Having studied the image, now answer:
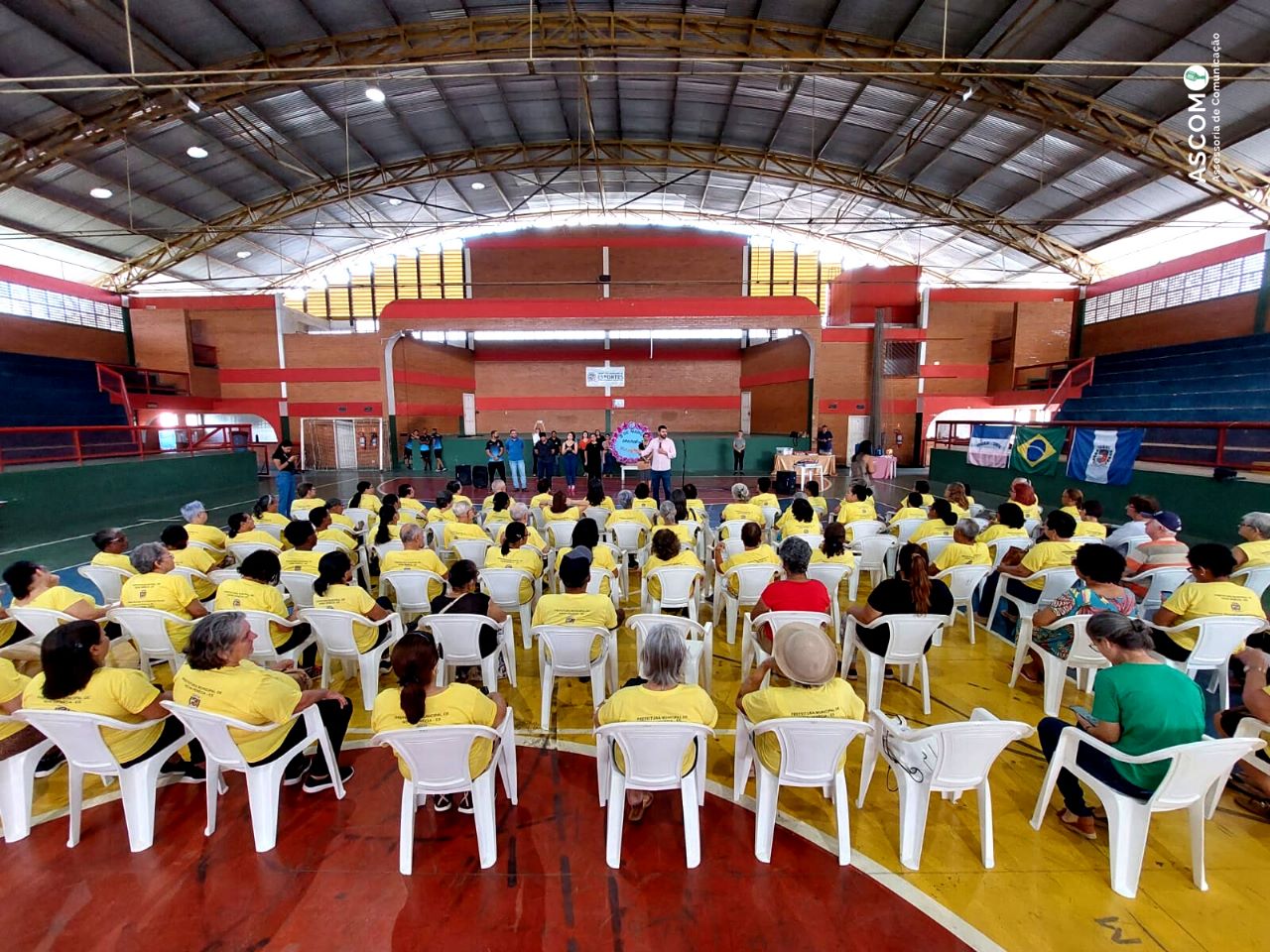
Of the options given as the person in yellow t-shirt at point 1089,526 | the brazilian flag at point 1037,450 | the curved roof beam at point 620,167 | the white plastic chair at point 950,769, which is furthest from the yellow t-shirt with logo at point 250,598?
the curved roof beam at point 620,167

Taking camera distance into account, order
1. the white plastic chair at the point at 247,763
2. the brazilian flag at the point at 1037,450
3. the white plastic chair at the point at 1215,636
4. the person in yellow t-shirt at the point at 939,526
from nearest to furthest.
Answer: the white plastic chair at the point at 247,763
the white plastic chair at the point at 1215,636
the person in yellow t-shirt at the point at 939,526
the brazilian flag at the point at 1037,450

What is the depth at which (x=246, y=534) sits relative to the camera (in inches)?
196

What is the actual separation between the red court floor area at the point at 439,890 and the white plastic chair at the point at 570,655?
728mm

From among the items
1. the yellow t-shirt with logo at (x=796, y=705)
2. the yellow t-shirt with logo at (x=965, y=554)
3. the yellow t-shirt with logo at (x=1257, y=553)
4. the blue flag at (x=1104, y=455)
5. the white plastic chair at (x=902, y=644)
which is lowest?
the white plastic chair at (x=902, y=644)

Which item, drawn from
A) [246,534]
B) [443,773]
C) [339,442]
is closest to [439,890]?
[443,773]

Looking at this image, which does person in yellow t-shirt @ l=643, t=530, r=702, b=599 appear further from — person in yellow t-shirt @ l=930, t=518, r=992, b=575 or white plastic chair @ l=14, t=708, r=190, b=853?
white plastic chair @ l=14, t=708, r=190, b=853

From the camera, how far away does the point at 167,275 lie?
71.6ft

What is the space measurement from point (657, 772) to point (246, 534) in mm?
4672

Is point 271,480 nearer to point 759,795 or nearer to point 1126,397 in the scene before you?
point 759,795

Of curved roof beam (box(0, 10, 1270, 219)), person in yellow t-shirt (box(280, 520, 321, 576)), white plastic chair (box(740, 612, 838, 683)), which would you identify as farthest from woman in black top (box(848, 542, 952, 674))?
curved roof beam (box(0, 10, 1270, 219))

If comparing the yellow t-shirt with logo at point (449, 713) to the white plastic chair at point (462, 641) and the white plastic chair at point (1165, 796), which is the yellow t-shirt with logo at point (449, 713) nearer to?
the white plastic chair at point (462, 641)

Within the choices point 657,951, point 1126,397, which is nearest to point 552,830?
point 657,951

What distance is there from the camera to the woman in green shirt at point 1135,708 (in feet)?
6.89

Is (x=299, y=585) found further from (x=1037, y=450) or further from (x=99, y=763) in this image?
(x=1037, y=450)
